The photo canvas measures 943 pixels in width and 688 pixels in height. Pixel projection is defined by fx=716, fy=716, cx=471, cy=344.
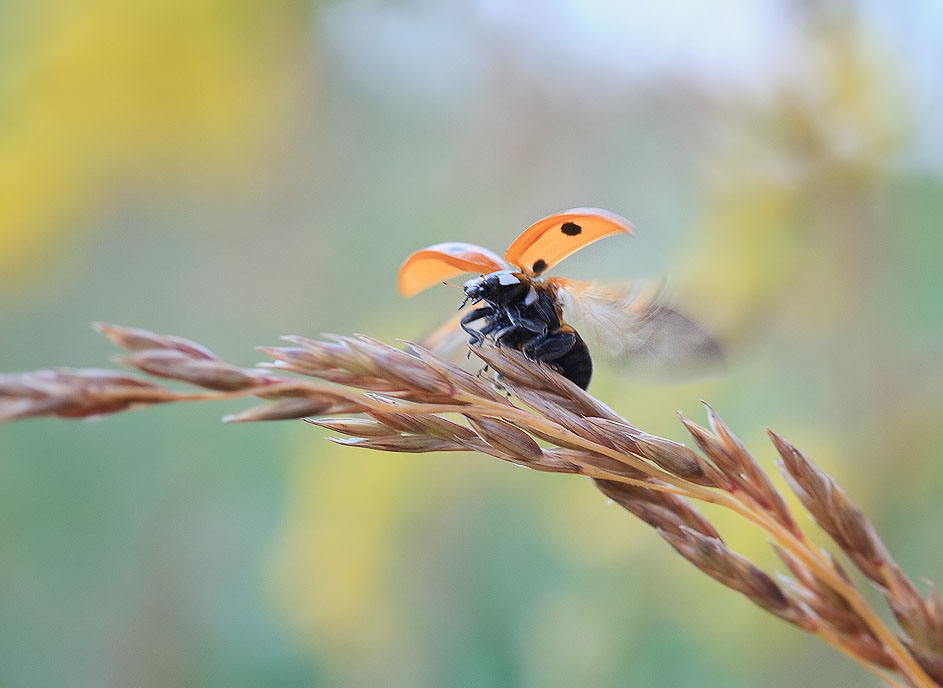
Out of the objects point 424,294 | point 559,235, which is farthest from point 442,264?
point 424,294

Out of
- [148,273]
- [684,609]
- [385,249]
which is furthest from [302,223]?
[684,609]

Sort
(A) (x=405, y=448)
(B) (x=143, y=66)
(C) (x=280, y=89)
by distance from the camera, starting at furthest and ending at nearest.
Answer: (C) (x=280, y=89)
(B) (x=143, y=66)
(A) (x=405, y=448)

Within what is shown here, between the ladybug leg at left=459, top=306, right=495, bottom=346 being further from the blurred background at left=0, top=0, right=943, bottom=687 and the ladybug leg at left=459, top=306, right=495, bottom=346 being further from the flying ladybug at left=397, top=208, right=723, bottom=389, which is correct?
the blurred background at left=0, top=0, right=943, bottom=687

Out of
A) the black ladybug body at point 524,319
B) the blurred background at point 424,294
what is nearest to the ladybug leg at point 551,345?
the black ladybug body at point 524,319

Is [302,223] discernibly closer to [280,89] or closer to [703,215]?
[280,89]

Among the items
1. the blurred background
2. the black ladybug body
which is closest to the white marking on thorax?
the black ladybug body

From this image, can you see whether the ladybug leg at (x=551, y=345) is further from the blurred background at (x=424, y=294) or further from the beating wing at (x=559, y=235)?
the blurred background at (x=424, y=294)

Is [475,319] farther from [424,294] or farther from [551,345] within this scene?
[424,294]
